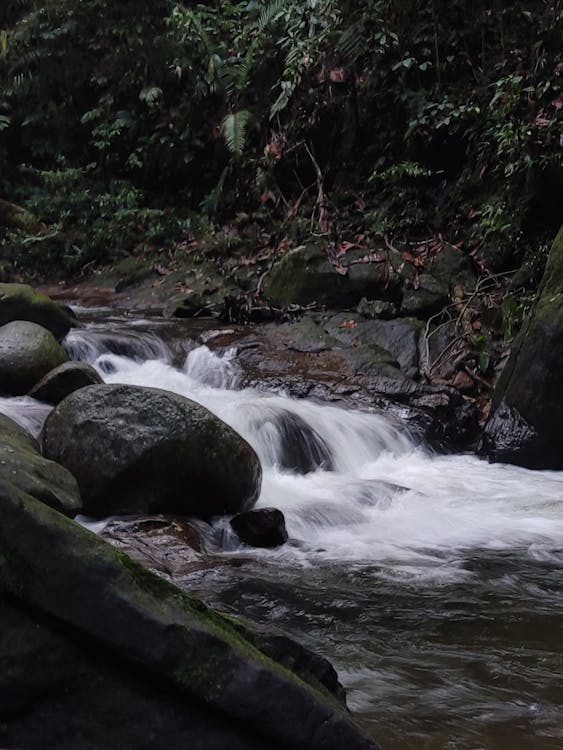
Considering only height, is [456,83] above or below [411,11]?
below

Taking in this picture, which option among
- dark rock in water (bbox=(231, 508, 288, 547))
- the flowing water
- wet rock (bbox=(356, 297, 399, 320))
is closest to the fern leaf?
wet rock (bbox=(356, 297, 399, 320))

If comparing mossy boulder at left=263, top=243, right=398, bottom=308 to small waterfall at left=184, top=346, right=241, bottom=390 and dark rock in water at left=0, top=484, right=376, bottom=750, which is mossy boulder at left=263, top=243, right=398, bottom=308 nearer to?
small waterfall at left=184, top=346, right=241, bottom=390

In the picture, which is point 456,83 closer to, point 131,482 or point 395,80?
point 395,80

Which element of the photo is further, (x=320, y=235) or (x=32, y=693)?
(x=320, y=235)

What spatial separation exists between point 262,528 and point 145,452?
901 mm

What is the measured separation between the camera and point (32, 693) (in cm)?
190

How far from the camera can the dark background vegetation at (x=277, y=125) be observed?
386 inches

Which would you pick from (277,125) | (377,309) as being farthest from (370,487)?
(277,125)

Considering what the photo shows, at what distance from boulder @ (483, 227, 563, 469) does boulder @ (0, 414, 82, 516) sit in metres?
4.29

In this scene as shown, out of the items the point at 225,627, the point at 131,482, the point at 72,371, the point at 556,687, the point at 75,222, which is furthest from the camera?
the point at 75,222

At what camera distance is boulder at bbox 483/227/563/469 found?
6.89 m

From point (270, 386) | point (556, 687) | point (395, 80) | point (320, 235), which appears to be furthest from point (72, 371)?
point (395, 80)

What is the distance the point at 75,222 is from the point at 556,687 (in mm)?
13860

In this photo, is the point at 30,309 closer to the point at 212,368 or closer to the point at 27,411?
the point at 212,368
